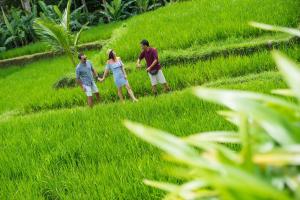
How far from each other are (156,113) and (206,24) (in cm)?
372

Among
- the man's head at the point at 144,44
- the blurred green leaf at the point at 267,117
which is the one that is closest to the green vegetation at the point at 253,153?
the blurred green leaf at the point at 267,117

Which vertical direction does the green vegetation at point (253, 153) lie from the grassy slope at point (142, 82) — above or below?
above

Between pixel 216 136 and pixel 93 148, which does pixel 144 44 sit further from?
pixel 216 136

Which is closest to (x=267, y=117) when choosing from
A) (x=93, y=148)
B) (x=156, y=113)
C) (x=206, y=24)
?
(x=93, y=148)

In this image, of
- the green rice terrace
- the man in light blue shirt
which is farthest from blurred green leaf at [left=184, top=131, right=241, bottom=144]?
the man in light blue shirt

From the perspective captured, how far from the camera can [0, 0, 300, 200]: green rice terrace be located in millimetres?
954

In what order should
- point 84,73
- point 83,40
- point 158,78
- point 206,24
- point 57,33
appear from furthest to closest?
1. point 83,40
2. point 57,33
3. point 206,24
4. point 84,73
5. point 158,78

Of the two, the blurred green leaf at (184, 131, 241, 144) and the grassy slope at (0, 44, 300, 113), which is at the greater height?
the blurred green leaf at (184, 131, 241, 144)

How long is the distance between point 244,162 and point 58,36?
8323 millimetres

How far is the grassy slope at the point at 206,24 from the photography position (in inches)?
305

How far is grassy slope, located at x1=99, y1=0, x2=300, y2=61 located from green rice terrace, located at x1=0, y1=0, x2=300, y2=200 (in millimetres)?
22

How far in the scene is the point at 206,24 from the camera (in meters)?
8.38

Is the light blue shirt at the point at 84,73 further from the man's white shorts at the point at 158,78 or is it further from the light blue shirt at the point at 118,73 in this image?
the man's white shorts at the point at 158,78

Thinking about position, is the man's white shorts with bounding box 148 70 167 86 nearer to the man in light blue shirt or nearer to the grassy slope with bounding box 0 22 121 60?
the man in light blue shirt
